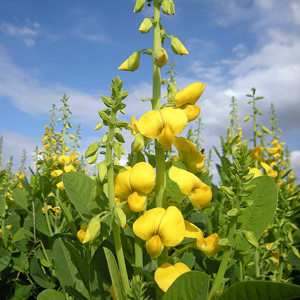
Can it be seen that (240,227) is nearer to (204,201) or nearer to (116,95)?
(204,201)

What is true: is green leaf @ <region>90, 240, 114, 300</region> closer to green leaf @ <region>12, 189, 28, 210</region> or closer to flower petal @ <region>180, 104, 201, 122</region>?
flower petal @ <region>180, 104, 201, 122</region>

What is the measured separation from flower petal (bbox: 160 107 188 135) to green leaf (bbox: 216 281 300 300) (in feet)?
2.14

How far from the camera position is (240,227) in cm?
139

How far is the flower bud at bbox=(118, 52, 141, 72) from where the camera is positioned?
1.32 meters

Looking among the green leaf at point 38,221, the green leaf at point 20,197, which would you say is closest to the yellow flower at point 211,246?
the green leaf at point 38,221

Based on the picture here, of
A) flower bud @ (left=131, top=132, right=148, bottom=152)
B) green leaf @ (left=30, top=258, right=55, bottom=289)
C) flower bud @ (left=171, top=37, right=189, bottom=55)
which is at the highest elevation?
flower bud @ (left=171, top=37, right=189, bottom=55)

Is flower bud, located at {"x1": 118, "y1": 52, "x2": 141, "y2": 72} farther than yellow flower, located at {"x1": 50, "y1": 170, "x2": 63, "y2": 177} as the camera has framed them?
No

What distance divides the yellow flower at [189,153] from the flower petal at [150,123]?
128mm

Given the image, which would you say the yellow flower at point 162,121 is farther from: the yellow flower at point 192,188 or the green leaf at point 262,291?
the green leaf at point 262,291

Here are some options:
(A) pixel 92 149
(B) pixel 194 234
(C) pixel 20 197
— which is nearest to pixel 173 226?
(B) pixel 194 234

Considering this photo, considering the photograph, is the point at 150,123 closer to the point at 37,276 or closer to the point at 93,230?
the point at 93,230

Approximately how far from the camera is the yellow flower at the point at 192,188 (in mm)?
1148

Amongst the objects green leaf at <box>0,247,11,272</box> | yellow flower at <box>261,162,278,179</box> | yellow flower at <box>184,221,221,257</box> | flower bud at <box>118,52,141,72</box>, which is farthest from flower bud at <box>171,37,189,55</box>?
green leaf at <box>0,247,11,272</box>

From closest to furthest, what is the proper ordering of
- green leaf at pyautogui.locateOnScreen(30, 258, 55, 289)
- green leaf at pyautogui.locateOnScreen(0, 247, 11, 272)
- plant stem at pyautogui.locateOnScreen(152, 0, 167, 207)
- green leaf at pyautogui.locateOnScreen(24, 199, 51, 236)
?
plant stem at pyautogui.locateOnScreen(152, 0, 167, 207) → green leaf at pyautogui.locateOnScreen(30, 258, 55, 289) → green leaf at pyautogui.locateOnScreen(0, 247, 11, 272) → green leaf at pyautogui.locateOnScreen(24, 199, 51, 236)
